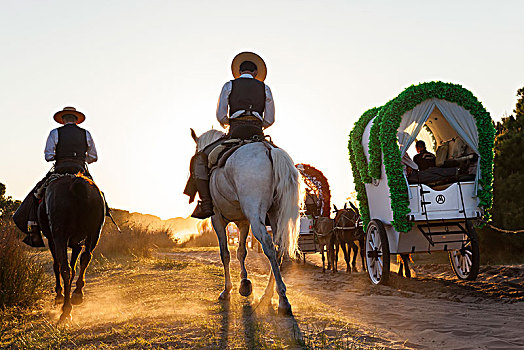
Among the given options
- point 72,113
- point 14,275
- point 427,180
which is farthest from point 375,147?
point 14,275

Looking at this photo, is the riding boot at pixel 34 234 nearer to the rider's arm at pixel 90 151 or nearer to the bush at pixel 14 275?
the bush at pixel 14 275

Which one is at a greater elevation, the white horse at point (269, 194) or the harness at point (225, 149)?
the harness at point (225, 149)

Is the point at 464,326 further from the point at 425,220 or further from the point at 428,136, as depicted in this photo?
the point at 428,136

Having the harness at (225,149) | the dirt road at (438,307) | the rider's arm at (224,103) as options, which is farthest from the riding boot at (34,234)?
the dirt road at (438,307)

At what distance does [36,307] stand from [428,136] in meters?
9.08

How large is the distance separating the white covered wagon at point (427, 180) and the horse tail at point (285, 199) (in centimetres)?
365

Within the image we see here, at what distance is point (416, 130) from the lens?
911 cm

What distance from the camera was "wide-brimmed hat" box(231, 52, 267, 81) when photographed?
7.23m

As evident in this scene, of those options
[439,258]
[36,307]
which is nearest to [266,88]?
[36,307]

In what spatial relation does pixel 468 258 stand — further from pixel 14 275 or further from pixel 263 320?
pixel 14 275

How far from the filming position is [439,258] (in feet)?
54.4

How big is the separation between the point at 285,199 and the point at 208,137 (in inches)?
75.5

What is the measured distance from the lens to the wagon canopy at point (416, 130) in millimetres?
8867

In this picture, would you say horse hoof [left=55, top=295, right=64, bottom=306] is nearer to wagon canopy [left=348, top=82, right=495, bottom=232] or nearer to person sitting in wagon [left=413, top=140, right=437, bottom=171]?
wagon canopy [left=348, top=82, right=495, bottom=232]
